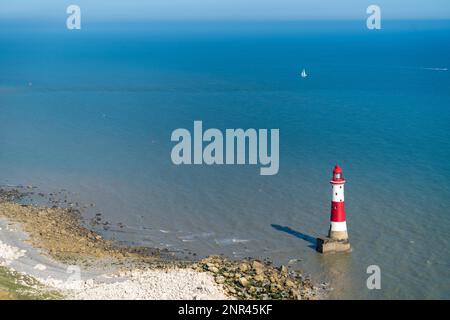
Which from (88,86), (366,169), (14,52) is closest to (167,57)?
(14,52)

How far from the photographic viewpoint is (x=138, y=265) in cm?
2473

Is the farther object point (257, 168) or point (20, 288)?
point (257, 168)

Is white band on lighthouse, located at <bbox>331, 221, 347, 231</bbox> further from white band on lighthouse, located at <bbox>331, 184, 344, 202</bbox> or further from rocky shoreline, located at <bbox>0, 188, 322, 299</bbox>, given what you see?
rocky shoreline, located at <bbox>0, 188, 322, 299</bbox>

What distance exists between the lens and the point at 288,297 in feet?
71.7

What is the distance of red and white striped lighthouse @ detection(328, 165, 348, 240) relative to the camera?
26281 mm

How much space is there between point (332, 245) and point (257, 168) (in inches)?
471

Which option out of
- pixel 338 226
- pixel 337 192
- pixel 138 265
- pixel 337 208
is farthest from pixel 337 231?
pixel 138 265

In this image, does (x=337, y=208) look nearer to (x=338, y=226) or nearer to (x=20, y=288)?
(x=338, y=226)

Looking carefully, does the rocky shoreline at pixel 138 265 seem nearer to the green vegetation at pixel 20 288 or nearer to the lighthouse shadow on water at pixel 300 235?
the green vegetation at pixel 20 288

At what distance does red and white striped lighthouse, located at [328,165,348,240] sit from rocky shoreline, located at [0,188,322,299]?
262 centimetres

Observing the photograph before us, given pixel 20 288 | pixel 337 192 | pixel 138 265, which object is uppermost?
pixel 337 192

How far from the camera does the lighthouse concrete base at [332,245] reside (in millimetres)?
27062

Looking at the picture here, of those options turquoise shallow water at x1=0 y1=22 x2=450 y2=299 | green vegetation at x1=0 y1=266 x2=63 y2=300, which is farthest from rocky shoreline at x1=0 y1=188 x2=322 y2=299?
turquoise shallow water at x1=0 y1=22 x2=450 y2=299

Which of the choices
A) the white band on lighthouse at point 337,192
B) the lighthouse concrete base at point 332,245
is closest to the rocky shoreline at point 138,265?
the lighthouse concrete base at point 332,245
